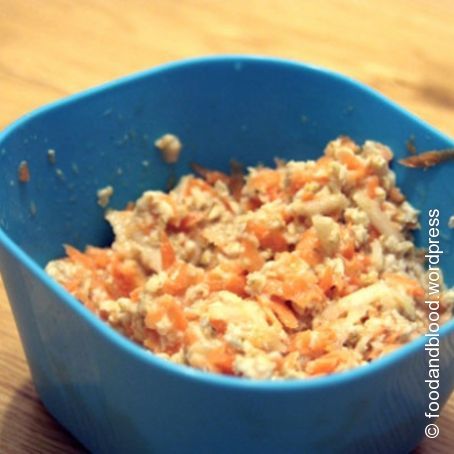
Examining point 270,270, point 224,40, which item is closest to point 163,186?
point 270,270

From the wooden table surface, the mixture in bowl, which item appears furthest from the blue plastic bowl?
the wooden table surface

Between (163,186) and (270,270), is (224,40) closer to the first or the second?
(163,186)

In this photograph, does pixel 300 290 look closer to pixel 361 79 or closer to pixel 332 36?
pixel 361 79

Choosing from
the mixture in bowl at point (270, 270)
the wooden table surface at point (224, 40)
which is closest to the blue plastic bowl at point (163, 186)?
the mixture in bowl at point (270, 270)

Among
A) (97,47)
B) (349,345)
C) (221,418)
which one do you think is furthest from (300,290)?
(97,47)

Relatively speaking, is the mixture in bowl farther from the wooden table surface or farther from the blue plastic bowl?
the wooden table surface
